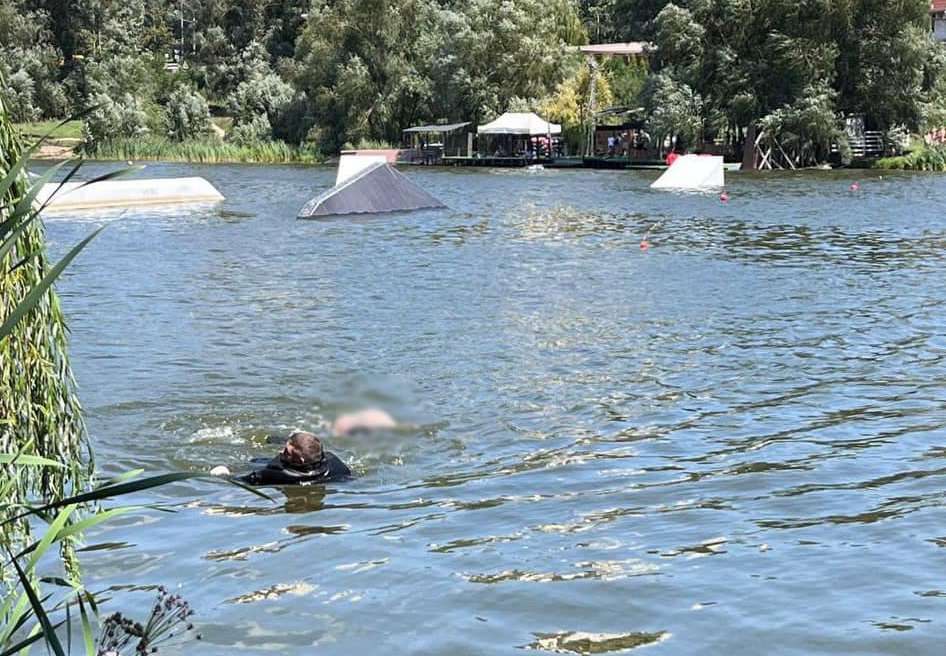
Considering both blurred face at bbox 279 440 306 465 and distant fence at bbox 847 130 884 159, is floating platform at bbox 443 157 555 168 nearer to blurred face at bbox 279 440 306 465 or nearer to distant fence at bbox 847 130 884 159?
distant fence at bbox 847 130 884 159

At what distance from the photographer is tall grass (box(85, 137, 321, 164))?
76.8 m

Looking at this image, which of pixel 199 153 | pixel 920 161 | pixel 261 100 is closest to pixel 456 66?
pixel 261 100

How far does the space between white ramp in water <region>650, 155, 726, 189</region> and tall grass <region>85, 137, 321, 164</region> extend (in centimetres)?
3067

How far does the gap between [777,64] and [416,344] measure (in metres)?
51.0

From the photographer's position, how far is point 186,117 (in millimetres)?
83312

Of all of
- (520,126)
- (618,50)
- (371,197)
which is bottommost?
(371,197)

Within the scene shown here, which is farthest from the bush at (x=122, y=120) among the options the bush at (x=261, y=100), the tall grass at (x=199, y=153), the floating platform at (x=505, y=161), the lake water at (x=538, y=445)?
the lake water at (x=538, y=445)

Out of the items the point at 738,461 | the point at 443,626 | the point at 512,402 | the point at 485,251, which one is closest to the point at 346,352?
the point at 512,402

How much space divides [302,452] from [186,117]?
75.9 metres

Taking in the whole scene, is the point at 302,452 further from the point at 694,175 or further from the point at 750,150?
the point at 750,150

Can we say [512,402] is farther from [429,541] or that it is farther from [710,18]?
[710,18]

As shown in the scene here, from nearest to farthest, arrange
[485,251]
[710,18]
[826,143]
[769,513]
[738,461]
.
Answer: [769,513], [738,461], [485,251], [826,143], [710,18]

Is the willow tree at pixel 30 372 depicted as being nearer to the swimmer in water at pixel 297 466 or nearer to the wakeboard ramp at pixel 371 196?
the swimmer in water at pixel 297 466

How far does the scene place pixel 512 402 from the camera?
1397cm
